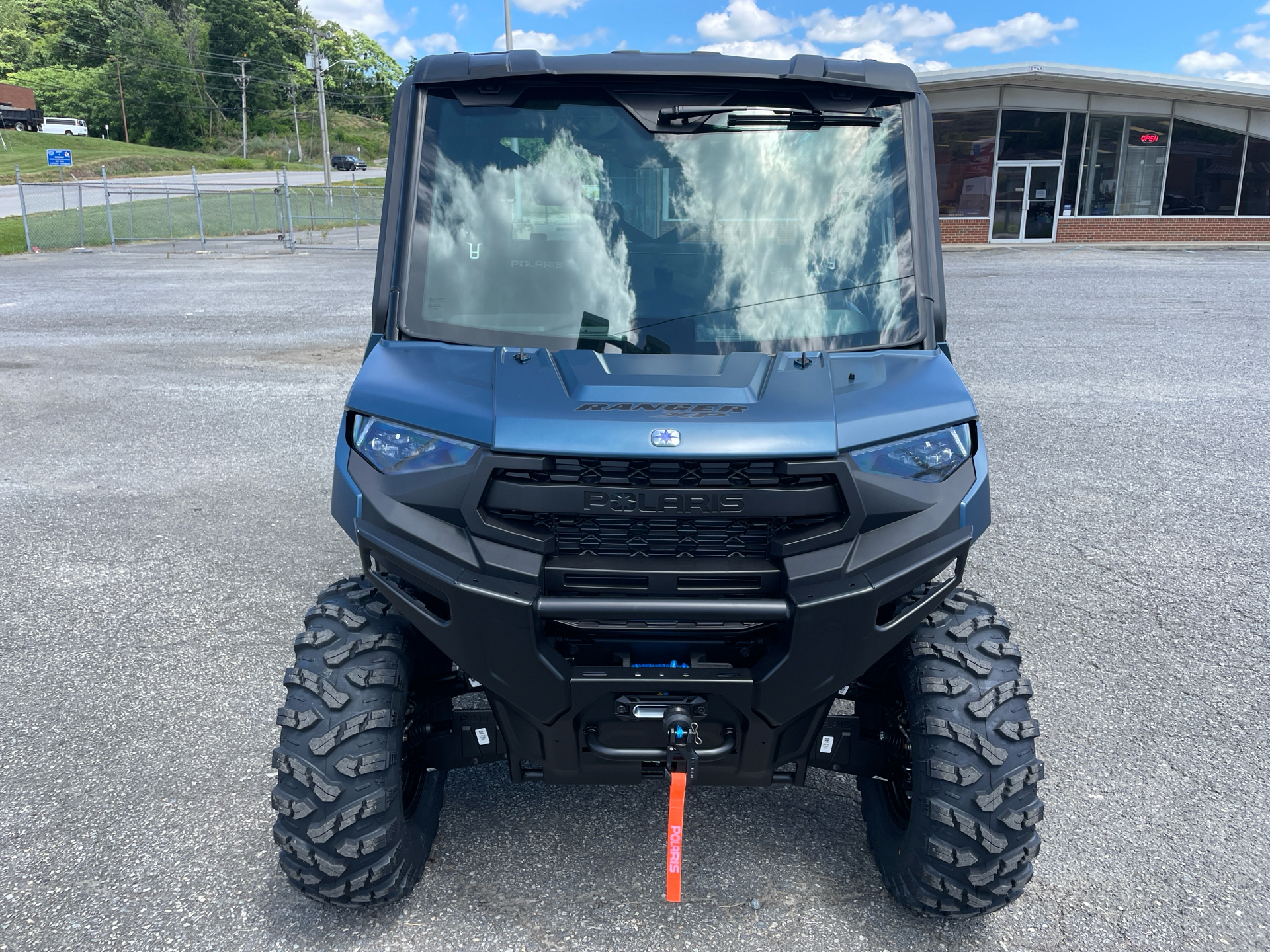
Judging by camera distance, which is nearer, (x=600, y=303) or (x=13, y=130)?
(x=600, y=303)

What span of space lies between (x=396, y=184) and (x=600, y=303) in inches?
29.8

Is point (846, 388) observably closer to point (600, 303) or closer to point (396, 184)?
point (600, 303)

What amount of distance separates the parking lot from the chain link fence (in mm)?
19822

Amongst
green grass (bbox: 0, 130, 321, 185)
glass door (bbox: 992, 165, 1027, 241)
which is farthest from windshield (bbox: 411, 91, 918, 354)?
green grass (bbox: 0, 130, 321, 185)

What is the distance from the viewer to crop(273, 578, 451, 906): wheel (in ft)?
7.93

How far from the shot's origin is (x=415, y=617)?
237 centimetres

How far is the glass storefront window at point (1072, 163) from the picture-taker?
97.5 feet

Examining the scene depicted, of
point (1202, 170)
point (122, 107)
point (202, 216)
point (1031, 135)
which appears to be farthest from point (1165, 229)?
point (122, 107)

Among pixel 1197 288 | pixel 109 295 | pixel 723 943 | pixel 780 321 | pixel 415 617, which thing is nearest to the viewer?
pixel 415 617

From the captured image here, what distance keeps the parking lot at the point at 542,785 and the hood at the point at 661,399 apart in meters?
1.39

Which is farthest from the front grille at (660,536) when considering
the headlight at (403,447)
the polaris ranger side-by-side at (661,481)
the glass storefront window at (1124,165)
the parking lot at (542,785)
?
the glass storefront window at (1124,165)

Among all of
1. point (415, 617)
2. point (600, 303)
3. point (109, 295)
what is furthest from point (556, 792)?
point (109, 295)

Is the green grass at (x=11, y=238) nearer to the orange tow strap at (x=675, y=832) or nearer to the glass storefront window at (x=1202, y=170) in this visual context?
the orange tow strap at (x=675, y=832)

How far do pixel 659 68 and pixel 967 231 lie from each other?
98.4 ft
